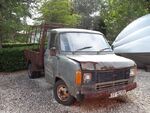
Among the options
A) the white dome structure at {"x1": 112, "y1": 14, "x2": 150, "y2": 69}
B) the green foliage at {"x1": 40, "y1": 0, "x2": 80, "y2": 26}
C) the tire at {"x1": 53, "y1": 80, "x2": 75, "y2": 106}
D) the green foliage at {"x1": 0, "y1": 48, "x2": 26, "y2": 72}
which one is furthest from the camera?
the green foliage at {"x1": 40, "y1": 0, "x2": 80, "y2": 26}

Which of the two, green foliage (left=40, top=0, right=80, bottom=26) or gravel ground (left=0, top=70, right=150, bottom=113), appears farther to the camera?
green foliage (left=40, top=0, right=80, bottom=26)

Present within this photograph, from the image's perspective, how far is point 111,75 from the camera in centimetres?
630

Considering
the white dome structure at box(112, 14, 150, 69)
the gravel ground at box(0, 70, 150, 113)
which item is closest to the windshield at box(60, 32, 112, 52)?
the gravel ground at box(0, 70, 150, 113)

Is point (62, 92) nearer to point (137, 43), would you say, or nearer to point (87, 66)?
point (87, 66)

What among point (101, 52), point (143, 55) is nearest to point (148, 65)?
point (143, 55)

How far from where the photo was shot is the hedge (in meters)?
11.4

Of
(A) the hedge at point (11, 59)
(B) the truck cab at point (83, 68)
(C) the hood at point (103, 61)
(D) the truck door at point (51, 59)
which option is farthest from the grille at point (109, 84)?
(A) the hedge at point (11, 59)

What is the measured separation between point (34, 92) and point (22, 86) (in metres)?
0.99

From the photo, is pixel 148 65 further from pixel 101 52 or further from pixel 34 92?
pixel 34 92

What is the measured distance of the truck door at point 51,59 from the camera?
708cm

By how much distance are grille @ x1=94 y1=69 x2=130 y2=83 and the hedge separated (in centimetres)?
581

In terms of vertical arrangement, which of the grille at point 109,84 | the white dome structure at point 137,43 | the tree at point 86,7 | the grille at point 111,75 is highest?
the tree at point 86,7

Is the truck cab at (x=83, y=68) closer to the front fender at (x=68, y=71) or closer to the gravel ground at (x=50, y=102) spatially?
the front fender at (x=68, y=71)

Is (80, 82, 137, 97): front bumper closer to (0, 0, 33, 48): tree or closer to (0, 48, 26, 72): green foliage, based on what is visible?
(0, 48, 26, 72): green foliage
